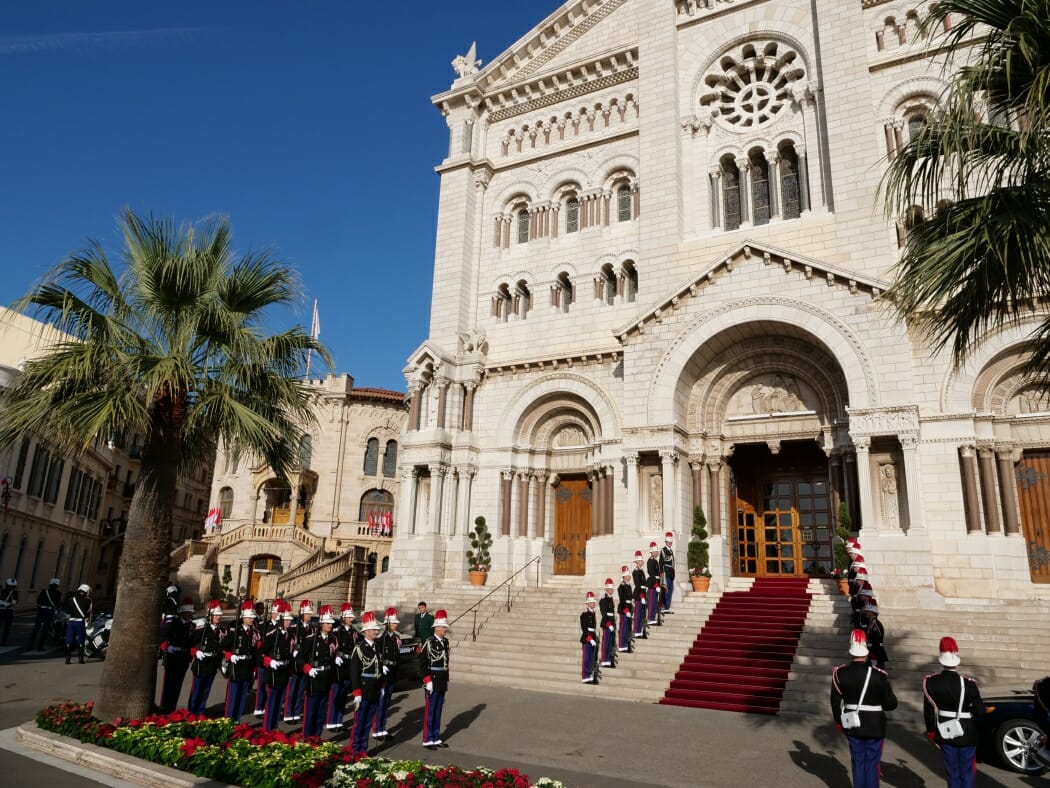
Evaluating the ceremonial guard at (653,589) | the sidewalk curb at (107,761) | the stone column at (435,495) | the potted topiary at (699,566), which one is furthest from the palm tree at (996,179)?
the stone column at (435,495)

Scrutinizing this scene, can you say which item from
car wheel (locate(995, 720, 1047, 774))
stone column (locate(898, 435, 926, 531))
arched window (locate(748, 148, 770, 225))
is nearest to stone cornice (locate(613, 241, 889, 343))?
stone column (locate(898, 435, 926, 531))

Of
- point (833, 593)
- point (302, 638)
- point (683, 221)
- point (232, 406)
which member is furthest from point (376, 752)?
point (683, 221)

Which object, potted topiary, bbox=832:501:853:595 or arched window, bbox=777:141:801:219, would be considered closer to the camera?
potted topiary, bbox=832:501:853:595

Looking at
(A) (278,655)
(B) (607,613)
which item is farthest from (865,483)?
(A) (278,655)

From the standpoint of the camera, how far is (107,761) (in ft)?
31.4

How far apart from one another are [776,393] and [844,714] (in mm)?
15938

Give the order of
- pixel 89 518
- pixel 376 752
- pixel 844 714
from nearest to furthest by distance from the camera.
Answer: pixel 844 714
pixel 376 752
pixel 89 518

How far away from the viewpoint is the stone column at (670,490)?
71.7 ft

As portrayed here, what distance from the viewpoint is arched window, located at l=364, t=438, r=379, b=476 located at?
4888 centimetres

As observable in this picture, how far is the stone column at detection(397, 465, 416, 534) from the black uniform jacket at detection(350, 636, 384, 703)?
15.0 meters

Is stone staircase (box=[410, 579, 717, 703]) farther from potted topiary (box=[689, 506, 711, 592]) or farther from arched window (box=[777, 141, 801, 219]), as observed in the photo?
arched window (box=[777, 141, 801, 219])

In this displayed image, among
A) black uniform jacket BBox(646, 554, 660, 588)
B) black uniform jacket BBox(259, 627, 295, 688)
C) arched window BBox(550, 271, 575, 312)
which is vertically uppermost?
arched window BBox(550, 271, 575, 312)

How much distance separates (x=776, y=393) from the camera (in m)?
23.5

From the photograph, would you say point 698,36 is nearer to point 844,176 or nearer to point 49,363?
point 844,176
